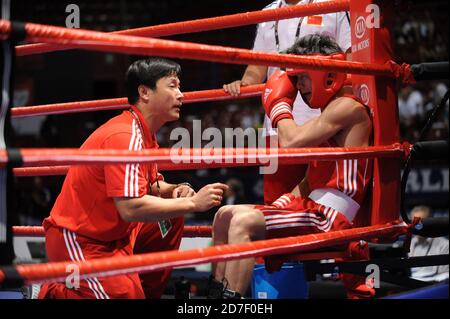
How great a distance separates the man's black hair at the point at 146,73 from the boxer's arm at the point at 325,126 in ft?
1.51

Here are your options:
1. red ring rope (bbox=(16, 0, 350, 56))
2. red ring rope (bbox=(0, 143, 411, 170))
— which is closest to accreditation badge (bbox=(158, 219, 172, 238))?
red ring rope (bbox=(0, 143, 411, 170))

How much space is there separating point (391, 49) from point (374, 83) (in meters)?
0.14

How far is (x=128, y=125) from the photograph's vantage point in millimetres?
2258

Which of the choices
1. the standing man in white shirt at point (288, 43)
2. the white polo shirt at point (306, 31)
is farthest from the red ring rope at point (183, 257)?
the white polo shirt at point (306, 31)

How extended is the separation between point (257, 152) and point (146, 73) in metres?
0.57

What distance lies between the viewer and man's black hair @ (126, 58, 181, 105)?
7.91 feet

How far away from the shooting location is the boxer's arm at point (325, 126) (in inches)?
94.5

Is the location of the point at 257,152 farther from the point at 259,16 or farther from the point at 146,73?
the point at 259,16

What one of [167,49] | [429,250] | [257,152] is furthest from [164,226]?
[429,250]

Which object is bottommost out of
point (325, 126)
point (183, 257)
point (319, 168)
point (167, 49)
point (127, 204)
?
point (183, 257)

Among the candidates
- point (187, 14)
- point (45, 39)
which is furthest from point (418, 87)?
point (45, 39)

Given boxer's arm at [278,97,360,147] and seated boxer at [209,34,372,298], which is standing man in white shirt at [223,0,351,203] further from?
boxer's arm at [278,97,360,147]

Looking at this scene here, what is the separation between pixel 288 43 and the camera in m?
3.34
